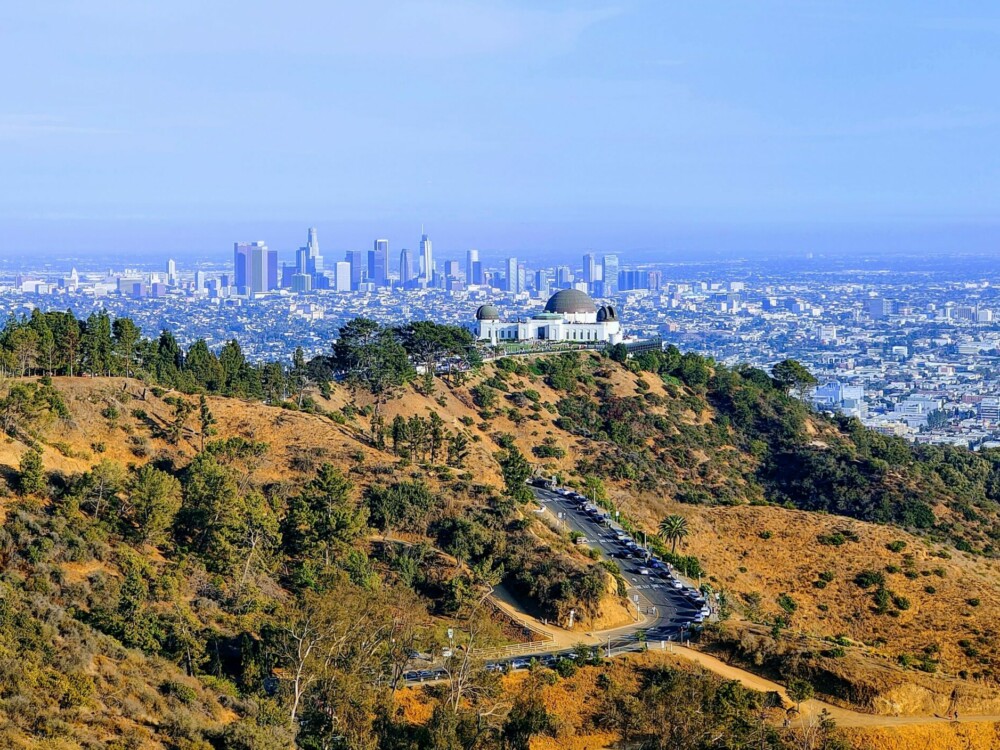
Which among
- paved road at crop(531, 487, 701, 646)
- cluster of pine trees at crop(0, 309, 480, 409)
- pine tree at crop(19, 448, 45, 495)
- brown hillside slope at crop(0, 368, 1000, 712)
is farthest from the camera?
cluster of pine trees at crop(0, 309, 480, 409)

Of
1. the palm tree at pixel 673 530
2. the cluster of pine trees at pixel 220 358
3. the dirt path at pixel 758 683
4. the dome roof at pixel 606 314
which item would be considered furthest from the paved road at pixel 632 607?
the dome roof at pixel 606 314

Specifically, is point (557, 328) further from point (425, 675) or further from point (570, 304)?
point (425, 675)

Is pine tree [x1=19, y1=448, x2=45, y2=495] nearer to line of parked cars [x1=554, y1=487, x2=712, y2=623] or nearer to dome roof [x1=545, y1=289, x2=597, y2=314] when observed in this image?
line of parked cars [x1=554, y1=487, x2=712, y2=623]

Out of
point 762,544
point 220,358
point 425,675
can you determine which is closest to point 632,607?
point 425,675

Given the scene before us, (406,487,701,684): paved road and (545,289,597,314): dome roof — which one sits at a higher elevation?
(545,289,597,314): dome roof

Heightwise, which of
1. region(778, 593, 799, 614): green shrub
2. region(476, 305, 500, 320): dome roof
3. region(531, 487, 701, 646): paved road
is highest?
region(476, 305, 500, 320): dome roof

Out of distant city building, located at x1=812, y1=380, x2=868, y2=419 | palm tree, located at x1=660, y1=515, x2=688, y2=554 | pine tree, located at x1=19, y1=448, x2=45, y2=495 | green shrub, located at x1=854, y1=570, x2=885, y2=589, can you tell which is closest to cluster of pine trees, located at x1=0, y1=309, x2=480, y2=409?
pine tree, located at x1=19, y1=448, x2=45, y2=495
